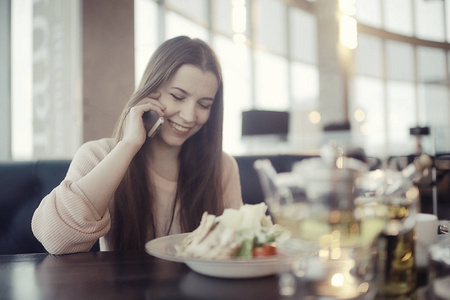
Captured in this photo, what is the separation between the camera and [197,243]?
766 millimetres

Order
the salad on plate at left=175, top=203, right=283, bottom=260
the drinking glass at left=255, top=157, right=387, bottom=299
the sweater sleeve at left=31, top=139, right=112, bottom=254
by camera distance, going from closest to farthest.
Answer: the drinking glass at left=255, top=157, right=387, bottom=299 → the salad on plate at left=175, top=203, right=283, bottom=260 → the sweater sleeve at left=31, top=139, right=112, bottom=254

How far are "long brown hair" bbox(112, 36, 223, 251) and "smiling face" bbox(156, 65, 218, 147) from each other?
0.03 m

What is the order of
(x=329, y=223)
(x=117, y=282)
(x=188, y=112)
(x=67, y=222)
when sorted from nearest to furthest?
(x=329, y=223)
(x=117, y=282)
(x=67, y=222)
(x=188, y=112)

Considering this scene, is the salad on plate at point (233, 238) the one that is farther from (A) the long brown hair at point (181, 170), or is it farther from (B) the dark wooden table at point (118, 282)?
(A) the long brown hair at point (181, 170)

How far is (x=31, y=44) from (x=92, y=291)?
3467 mm

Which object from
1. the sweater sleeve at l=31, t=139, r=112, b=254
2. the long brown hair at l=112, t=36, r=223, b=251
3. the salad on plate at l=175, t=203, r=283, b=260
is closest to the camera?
the salad on plate at l=175, t=203, r=283, b=260

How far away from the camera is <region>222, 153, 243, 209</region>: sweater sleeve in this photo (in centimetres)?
167

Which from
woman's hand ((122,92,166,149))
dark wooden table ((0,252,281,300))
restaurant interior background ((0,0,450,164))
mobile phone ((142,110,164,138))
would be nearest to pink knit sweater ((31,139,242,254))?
dark wooden table ((0,252,281,300))

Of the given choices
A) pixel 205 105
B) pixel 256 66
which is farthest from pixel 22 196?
pixel 256 66

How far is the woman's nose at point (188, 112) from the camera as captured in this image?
4.76 ft

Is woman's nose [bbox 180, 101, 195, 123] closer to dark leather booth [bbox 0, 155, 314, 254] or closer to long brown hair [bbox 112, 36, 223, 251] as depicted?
long brown hair [bbox 112, 36, 223, 251]

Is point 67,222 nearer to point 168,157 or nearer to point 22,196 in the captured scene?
point 168,157

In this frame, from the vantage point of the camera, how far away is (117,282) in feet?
2.37

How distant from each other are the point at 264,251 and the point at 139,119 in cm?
76
